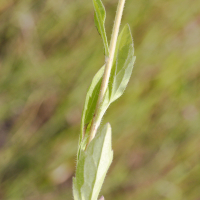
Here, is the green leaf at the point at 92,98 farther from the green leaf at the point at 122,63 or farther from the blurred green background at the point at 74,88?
the blurred green background at the point at 74,88

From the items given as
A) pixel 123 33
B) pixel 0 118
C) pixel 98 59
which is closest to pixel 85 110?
pixel 123 33

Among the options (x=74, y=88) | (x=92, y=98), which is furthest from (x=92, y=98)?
(x=74, y=88)

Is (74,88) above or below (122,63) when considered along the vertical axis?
above

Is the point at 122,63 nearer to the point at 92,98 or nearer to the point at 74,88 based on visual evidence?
the point at 92,98

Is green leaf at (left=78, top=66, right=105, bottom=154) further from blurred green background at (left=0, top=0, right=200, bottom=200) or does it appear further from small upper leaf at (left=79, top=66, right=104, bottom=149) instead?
A: blurred green background at (left=0, top=0, right=200, bottom=200)

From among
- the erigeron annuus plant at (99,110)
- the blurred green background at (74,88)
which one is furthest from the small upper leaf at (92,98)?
the blurred green background at (74,88)

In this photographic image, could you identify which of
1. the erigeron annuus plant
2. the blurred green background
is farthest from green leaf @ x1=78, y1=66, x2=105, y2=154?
the blurred green background
